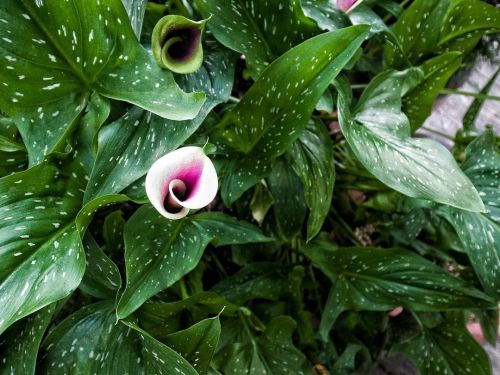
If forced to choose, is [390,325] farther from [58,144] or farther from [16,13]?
[16,13]

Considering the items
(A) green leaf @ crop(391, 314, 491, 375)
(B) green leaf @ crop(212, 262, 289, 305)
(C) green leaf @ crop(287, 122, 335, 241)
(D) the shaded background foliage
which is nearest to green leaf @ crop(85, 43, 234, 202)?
(D) the shaded background foliage

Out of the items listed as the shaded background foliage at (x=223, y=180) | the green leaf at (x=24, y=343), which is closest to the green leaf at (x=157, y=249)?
the shaded background foliage at (x=223, y=180)

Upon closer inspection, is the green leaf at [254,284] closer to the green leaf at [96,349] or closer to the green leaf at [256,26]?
the green leaf at [96,349]

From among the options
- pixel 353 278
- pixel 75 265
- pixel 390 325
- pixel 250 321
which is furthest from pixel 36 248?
pixel 390 325

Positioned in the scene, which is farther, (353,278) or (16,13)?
(353,278)

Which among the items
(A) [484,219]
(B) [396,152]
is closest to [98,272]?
(B) [396,152]

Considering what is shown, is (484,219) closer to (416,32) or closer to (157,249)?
(416,32)

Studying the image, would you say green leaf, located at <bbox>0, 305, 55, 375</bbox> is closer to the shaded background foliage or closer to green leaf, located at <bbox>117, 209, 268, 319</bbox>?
the shaded background foliage
